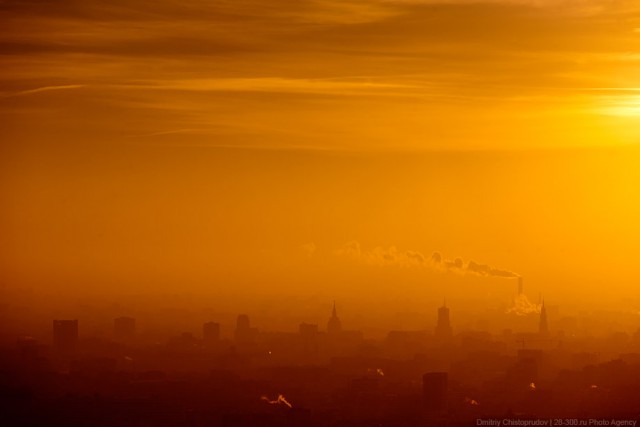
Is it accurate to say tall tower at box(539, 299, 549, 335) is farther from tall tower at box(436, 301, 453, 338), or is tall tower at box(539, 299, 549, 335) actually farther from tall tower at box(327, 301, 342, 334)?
tall tower at box(327, 301, 342, 334)

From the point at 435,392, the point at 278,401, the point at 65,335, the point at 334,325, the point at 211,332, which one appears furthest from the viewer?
the point at 334,325

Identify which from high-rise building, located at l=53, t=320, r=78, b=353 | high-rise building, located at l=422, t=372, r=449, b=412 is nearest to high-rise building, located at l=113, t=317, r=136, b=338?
high-rise building, located at l=53, t=320, r=78, b=353

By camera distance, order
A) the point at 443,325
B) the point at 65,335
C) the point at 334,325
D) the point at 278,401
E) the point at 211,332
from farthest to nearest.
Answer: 1. the point at 443,325
2. the point at 334,325
3. the point at 211,332
4. the point at 65,335
5. the point at 278,401

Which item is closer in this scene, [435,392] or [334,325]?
[435,392]

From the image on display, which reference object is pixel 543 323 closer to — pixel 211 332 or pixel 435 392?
pixel 211 332

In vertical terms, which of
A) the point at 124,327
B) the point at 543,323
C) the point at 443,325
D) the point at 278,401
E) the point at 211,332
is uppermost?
the point at 543,323

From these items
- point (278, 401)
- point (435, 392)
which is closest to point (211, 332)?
point (278, 401)

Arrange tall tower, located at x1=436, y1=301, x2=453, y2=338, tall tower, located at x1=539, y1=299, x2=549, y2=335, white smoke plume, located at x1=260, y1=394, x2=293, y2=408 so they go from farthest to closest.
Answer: tall tower, located at x1=539, y1=299, x2=549, y2=335 < tall tower, located at x1=436, y1=301, x2=453, y2=338 < white smoke plume, located at x1=260, y1=394, x2=293, y2=408
